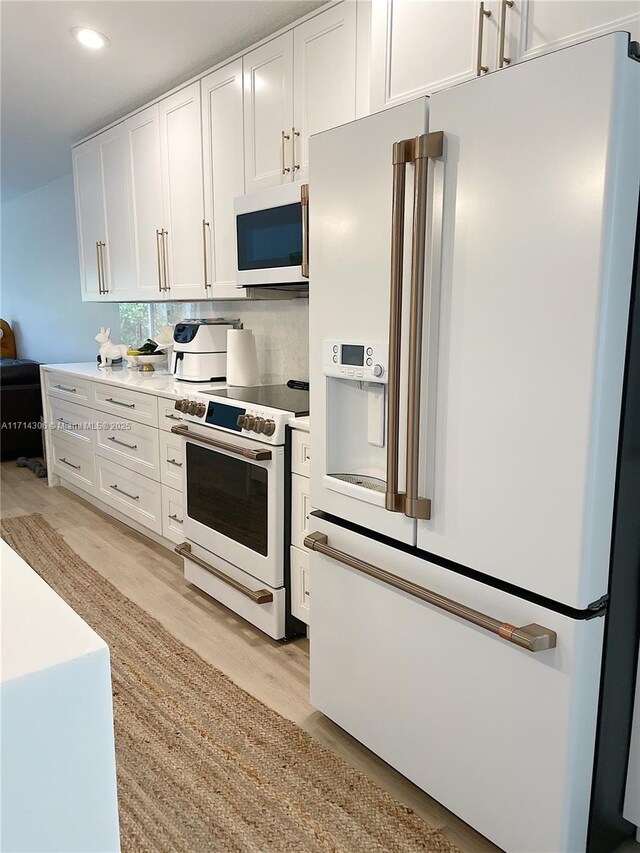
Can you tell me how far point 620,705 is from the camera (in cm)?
144

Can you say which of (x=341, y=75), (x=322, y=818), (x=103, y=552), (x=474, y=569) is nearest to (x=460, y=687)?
(x=474, y=569)

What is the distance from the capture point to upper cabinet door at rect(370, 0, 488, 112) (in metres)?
1.72

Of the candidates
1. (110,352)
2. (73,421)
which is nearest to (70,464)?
(73,421)

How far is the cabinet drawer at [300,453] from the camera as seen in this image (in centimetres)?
232

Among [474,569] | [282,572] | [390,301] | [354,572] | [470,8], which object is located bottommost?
[282,572]

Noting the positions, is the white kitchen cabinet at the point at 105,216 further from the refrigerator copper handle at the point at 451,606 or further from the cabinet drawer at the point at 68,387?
the refrigerator copper handle at the point at 451,606

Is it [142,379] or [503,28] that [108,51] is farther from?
[503,28]

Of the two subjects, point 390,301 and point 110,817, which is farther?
point 390,301

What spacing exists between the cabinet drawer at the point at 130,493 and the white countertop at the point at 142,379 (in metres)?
0.50

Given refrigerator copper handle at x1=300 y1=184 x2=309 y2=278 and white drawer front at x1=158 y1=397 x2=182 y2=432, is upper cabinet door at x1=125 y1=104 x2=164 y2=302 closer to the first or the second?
white drawer front at x1=158 y1=397 x2=182 y2=432

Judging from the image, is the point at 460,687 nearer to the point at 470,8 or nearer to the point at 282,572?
the point at 282,572

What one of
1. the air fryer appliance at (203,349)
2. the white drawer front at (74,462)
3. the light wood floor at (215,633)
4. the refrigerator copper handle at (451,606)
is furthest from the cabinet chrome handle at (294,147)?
the white drawer front at (74,462)

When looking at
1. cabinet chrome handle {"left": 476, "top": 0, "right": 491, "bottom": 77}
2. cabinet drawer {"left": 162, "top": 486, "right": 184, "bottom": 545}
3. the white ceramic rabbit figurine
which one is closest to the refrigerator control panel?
cabinet chrome handle {"left": 476, "top": 0, "right": 491, "bottom": 77}

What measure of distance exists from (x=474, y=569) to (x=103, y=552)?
2.62 meters
